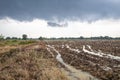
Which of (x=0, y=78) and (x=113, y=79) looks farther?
(x=113, y=79)

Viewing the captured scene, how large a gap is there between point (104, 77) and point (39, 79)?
22.0 ft

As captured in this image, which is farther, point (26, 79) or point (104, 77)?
point (104, 77)

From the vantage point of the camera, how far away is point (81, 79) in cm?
1916

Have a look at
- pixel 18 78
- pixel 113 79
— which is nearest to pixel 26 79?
pixel 18 78

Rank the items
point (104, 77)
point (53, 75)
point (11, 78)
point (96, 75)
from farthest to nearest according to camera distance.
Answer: point (96, 75) < point (104, 77) < point (53, 75) < point (11, 78)

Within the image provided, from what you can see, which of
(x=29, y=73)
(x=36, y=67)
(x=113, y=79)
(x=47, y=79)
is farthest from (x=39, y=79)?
(x=113, y=79)

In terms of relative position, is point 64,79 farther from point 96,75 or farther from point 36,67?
point 96,75

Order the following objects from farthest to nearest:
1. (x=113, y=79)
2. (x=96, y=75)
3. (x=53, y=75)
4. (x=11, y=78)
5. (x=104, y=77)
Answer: (x=96, y=75) < (x=104, y=77) < (x=113, y=79) < (x=53, y=75) < (x=11, y=78)

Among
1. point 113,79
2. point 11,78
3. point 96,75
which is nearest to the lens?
point 11,78

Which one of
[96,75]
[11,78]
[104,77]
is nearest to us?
[11,78]

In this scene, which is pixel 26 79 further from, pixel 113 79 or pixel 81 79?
pixel 113 79

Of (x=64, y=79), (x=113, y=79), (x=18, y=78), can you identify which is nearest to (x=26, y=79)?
(x=18, y=78)

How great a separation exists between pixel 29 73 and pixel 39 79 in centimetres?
161

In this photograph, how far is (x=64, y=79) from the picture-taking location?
56.2 feet
